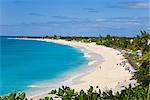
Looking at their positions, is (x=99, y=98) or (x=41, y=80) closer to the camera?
(x=99, y=98)

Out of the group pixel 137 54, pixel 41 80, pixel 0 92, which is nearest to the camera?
pixel 0 92

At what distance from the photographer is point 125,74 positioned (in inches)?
1251

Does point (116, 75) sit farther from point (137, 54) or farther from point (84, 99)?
point (84, 99)

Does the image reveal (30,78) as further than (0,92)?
Yes

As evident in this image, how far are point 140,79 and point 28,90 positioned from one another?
13973mm

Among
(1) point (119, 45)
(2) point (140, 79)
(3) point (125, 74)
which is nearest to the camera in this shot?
(2) point (140, 79)

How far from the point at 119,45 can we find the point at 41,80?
3831 cm

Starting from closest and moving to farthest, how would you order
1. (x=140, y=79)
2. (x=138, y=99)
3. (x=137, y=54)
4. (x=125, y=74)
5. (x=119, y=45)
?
(x=138, y=99), (x=140, y=79), (x=125, y=74), (x=137, y=54), (x=119, y=45)

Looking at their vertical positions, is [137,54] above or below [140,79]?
above

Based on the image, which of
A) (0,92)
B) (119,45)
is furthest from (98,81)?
(119,45)

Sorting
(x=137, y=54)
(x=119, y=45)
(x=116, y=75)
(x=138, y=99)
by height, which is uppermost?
(x=119, y=45)

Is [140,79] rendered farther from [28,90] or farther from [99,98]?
[28,90]

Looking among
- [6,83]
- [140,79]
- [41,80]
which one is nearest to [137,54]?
[41,80]

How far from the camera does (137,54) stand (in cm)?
3856
